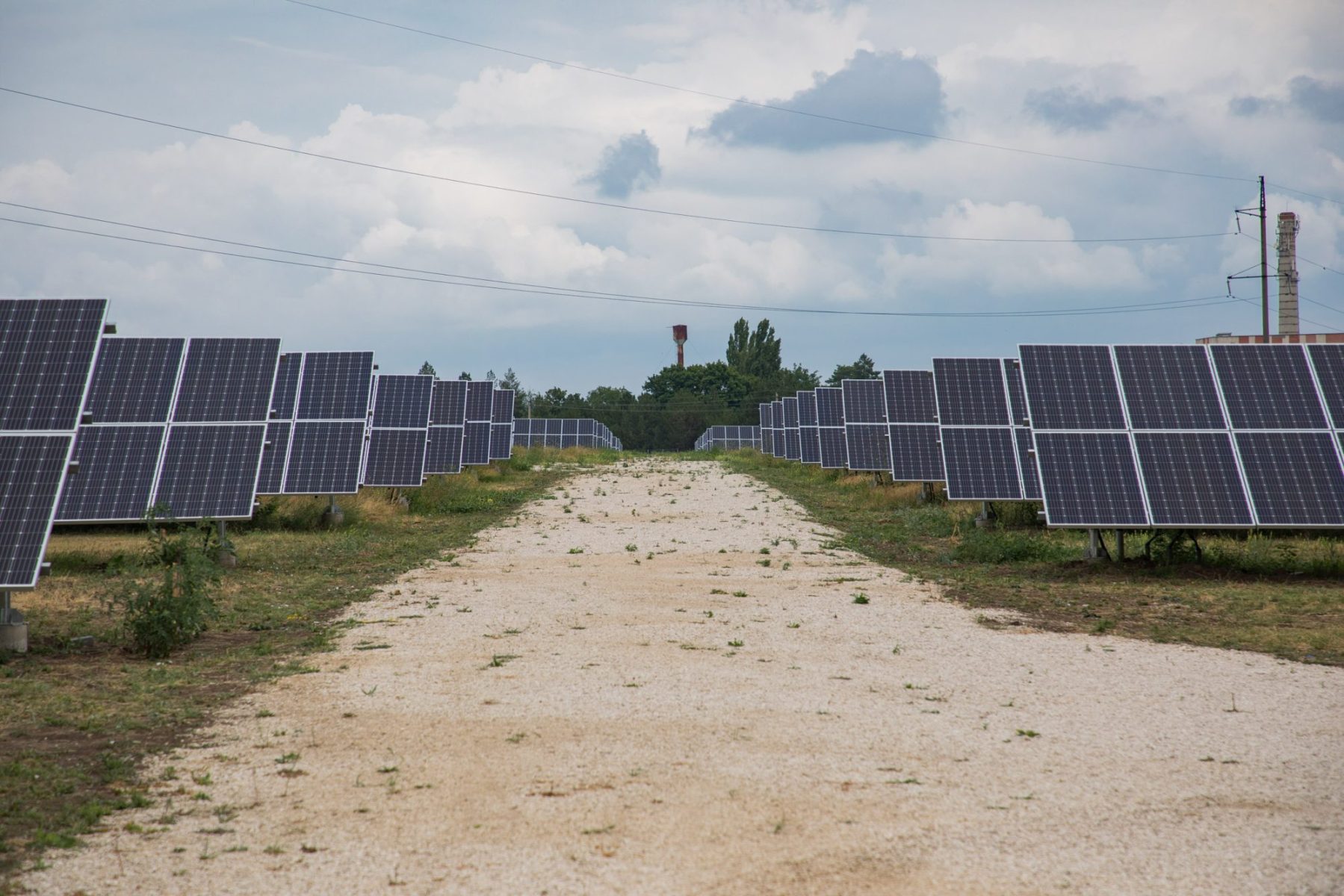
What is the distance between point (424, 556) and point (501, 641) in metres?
7.48

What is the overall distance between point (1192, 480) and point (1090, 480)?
1.31 metres

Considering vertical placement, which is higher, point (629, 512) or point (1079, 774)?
point (629, 512)

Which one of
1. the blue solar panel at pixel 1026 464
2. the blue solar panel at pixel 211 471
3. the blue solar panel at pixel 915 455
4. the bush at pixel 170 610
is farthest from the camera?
the blue solar panel at pixel 915 455

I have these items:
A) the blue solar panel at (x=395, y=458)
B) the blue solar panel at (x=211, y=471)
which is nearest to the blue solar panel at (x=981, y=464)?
the blue solar panel at (x=395, y=458)

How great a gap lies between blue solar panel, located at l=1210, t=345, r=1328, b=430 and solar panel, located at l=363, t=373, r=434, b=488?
16127mm

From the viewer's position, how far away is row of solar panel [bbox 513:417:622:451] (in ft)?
242

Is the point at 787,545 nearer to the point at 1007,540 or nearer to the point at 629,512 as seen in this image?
the point at 1007,540

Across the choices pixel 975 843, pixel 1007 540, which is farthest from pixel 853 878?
pixel 1007 540

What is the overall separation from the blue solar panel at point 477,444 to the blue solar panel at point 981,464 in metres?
19.3

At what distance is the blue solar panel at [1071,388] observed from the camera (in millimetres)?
16047

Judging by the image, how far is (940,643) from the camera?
10.6m

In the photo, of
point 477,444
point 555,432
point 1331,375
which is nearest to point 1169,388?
point 1331,375

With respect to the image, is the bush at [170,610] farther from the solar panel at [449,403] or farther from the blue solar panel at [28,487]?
the solar panel at [449,403]

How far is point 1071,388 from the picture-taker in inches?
653
